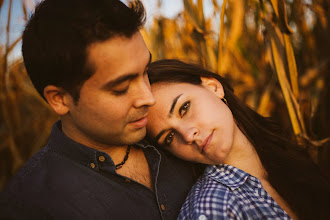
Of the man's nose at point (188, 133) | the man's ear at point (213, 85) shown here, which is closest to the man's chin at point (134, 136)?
the man's nose at point (188, 133)

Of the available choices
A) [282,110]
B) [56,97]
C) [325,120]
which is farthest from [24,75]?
Result: [325,120]

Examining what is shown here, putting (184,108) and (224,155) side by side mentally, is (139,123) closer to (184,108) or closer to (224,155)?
(184,108)

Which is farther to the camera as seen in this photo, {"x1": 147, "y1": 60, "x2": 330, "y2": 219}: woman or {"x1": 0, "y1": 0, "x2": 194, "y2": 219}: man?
{"x1": 147, "y1": 60, "x2": 330, "y2": 219}: woman

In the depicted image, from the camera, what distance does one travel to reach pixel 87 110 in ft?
3.40

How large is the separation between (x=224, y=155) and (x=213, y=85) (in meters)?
0.43

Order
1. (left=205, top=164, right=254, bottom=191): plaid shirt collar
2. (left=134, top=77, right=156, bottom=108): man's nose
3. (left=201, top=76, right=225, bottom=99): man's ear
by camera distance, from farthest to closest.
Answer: (left=201, top=76, right=225, bottom=99): man's ear, (left=205, top=164, right=254, bottom=191): plaid shirt collar, (left=134, top=77, right=156, bottom=108): man's nose

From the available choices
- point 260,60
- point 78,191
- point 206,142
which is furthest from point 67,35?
point 260,60

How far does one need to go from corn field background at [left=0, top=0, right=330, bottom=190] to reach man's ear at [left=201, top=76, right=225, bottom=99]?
0.16 m

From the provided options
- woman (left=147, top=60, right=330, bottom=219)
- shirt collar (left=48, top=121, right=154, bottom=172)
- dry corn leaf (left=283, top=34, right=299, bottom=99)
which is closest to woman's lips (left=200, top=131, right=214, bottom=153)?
woman (left=147, top=60, right=330, bottom=219)

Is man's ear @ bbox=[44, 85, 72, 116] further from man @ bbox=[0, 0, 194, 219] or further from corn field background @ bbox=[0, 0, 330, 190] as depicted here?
corn field background @ bbox=[0, 0, 330, 190]

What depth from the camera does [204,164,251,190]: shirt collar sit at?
1.19 meters

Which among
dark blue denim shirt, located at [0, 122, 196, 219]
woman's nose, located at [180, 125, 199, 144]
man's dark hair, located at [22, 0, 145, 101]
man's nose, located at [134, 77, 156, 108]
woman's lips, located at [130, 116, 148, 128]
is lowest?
dark blue denim shirt, located at [0, 122, 196, 219]

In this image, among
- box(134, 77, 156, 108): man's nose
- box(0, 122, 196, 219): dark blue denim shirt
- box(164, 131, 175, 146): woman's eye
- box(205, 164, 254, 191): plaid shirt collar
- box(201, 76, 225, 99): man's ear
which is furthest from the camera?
box(201, 76, 225, 99): man's ear

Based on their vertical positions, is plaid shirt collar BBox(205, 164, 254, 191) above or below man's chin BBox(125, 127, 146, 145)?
below
